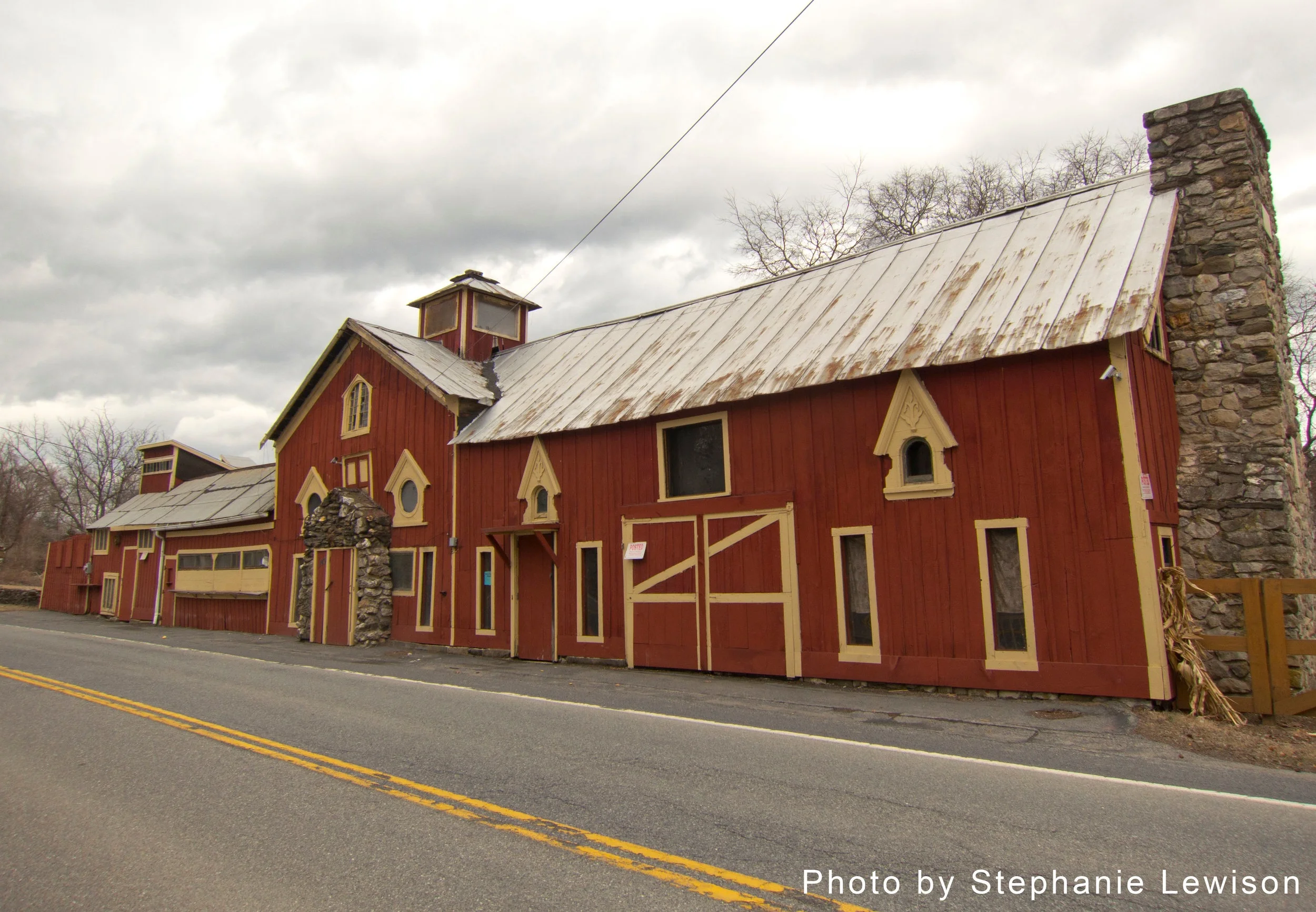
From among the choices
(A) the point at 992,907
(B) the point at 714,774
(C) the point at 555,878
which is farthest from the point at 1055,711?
(C) the point at 555,878

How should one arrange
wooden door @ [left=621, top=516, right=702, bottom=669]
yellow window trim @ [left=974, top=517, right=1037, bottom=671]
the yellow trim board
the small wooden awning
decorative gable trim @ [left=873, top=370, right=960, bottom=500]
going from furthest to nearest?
the small wooden awning → wooden door @ [left=621, top=516, right=702, bottom=669] → decorative gable trim @ [left=873, top=370, right=960, bottom=500] → yellow window trim @ [left=974, top=517, right=1037, bottom=671] → the yellow trim board

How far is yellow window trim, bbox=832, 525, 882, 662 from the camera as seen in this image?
11445 mm

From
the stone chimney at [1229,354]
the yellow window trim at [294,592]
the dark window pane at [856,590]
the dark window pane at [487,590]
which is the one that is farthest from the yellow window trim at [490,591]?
the stone chimney at [1229,354]

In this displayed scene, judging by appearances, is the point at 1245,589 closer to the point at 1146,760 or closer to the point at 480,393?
the point at 1146,760

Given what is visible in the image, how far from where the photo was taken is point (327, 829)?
5.07 meters

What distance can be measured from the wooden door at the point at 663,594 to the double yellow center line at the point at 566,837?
23.6 feet

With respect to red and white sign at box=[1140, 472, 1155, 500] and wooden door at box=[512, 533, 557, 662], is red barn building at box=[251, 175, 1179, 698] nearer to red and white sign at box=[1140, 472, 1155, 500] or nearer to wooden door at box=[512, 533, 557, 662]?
wooden door at box=[512, 533, 557, 662]

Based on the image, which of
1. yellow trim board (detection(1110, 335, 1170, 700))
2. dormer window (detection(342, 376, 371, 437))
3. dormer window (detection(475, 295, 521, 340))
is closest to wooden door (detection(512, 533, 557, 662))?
dormer window (detection(342, 376, 371, 437))

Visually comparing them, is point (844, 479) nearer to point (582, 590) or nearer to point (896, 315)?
point (896, 315)

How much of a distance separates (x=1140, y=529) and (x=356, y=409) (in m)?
18.4

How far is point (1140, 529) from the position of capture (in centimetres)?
948

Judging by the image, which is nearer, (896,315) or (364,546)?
(896,315)

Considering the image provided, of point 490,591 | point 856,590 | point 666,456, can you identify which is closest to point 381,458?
point 490,591

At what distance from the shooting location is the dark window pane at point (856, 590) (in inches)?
458
